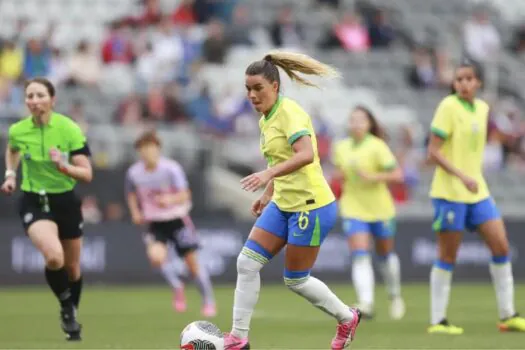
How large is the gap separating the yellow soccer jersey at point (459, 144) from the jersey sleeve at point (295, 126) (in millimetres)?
3217

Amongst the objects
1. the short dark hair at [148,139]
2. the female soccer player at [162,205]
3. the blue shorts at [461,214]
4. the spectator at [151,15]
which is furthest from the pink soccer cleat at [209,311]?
the spectator at [151,15]

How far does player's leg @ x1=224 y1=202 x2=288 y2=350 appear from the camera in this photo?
1079 cm

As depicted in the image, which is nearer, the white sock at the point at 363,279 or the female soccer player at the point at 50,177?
the female soccer player at the point at 50,177

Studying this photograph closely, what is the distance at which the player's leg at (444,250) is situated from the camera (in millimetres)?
13477

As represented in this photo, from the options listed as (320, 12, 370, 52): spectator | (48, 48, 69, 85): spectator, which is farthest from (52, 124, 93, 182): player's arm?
(320, 12, 370, 52): spectator

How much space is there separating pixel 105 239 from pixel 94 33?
617 cm

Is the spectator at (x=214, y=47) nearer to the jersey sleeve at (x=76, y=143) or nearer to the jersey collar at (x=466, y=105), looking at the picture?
the jersey collar at (x=466, y=105)

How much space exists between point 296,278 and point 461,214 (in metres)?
3.20

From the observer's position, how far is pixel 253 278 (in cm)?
1084

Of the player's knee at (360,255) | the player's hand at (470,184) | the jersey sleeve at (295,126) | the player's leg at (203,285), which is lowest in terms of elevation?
the player's leg at (203,285)

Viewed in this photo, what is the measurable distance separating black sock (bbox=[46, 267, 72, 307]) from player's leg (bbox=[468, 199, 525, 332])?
4033 millimetres

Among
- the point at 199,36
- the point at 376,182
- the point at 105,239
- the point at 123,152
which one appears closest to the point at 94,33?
the point at 199,36

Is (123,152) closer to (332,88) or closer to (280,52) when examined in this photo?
(332,88)

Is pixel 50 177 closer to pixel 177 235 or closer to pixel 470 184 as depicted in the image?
pixel 470 184
